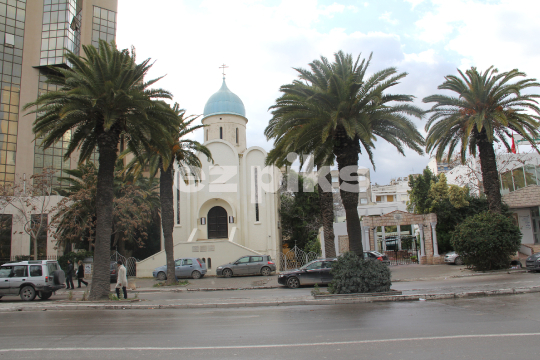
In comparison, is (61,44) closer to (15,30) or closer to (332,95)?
(15,30)

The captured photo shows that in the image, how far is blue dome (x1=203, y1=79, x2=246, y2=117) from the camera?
38.2 metres

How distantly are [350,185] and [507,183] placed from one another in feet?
78.2

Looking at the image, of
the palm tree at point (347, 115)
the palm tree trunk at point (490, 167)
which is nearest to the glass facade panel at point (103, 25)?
the palm tree at point (347, 115)

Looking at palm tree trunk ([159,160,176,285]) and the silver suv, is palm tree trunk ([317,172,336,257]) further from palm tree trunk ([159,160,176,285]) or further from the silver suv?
the silver suv

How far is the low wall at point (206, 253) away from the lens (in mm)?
28328

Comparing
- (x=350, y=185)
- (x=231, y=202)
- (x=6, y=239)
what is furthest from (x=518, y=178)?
(x=6, y=239)

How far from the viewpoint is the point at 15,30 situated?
1745 inches

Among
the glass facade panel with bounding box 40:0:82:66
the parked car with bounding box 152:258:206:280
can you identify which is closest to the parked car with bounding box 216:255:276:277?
the parked car with bounding box 152:258:206:280

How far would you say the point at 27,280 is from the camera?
16516mm

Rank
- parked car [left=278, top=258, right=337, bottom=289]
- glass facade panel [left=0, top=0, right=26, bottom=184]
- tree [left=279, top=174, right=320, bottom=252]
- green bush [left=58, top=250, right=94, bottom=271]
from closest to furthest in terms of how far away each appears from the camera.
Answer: parked car [left=278, top=258, right=337, bottom=289] < green bush [left=58, top=250, right=94, bottom=271] < tree [left=279, top=174, right=320, bottom=252] < glass facade panel [left=0, top=0, right=26, bottom=184]

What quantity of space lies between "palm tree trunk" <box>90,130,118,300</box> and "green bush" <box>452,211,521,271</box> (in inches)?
679

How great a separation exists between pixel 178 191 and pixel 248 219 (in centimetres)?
630

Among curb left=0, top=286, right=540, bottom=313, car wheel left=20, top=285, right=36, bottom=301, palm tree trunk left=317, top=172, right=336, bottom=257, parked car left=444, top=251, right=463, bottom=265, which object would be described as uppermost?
palm tree trunk left=317, top=172, right=336, bottom=257

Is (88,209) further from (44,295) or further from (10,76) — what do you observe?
(10,76)
